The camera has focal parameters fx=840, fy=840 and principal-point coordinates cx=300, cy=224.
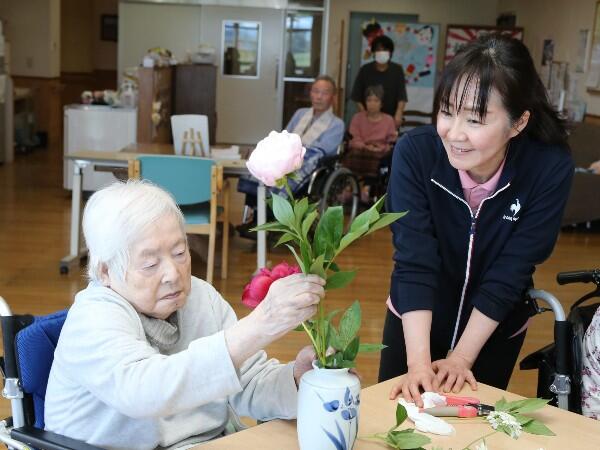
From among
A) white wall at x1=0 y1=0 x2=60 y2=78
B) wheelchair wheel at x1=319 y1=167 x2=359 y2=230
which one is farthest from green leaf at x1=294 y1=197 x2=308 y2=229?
white wall at x1=0 y1=0 x2=60 y2=78

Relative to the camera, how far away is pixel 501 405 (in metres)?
1.49

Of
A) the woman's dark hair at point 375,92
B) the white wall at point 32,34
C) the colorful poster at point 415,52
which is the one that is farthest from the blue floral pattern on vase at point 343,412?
the white wall at point 32,34

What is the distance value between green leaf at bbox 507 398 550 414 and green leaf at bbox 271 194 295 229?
59 cm

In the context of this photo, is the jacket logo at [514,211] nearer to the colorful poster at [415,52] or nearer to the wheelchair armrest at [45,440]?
the wheelchair armrest at [45,440]

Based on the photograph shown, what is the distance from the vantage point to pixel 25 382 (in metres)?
1.59

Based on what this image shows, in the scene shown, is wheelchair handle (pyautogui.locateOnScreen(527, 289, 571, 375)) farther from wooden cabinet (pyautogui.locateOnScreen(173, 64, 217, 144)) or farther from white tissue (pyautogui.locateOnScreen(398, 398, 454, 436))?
wooden cabinet (pyautogui.locateOnScreen(173, 64, 217, 144))

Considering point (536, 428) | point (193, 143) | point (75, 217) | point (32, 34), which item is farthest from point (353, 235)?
point (32, 34)

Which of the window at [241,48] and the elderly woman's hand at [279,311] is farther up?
the window at [241,48]

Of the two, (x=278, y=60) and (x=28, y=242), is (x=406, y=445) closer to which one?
(x=28, y=242)

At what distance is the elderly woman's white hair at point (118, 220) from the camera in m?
1.42

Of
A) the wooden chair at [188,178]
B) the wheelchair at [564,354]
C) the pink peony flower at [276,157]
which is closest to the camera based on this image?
the pink peony flower at [276,157]

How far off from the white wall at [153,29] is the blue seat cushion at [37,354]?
9994mm

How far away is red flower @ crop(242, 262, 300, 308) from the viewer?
113 cm

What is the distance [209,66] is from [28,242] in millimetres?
2742
